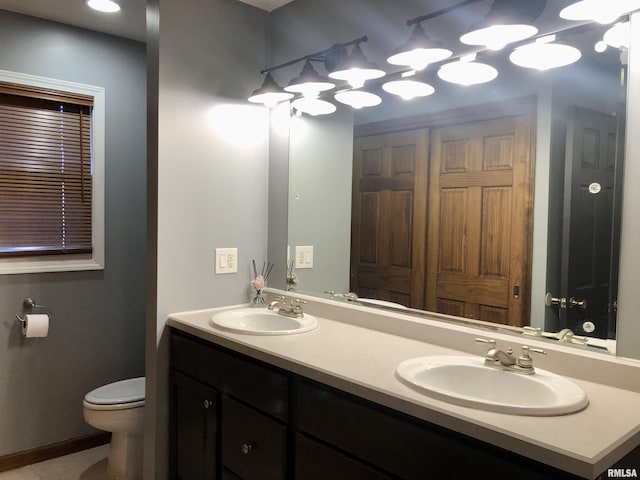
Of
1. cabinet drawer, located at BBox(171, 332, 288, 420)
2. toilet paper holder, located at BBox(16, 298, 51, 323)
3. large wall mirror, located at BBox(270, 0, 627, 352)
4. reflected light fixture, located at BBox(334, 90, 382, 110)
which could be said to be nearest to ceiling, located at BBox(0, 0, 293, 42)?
reflected light fixture, located at BBox(334, 90, 382, 110)

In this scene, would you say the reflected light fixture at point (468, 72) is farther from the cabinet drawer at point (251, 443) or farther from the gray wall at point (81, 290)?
the gray wall at point (81, 290)

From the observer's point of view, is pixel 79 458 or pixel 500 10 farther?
pixel 79 458

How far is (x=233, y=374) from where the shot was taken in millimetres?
1879

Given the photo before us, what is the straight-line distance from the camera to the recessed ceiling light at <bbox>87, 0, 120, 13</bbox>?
248 centimetres

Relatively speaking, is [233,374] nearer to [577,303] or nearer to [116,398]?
[116,398]

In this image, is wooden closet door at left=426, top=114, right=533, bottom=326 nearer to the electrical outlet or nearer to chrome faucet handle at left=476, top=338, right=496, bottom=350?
chrome faucet handle at left=476, top=338, right=496, bottom=350

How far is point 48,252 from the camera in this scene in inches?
110

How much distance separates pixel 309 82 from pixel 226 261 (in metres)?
0.93

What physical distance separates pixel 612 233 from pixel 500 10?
2.41 ft

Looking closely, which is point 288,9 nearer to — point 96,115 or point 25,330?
point 96,115

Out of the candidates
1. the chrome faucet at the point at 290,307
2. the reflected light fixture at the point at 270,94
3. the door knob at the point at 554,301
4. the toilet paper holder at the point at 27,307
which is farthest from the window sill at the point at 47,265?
the door knob at the point at 554,301

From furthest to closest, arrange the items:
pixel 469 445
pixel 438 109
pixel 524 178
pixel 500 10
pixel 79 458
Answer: pixel 79 458 → pixel 438 109 → pixel 524 178 → pixel 500 10 → pixel 469 445

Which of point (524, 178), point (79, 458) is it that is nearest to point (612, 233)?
point (524, 178)

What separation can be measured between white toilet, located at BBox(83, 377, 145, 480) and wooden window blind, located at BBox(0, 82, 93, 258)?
87 centimetres
